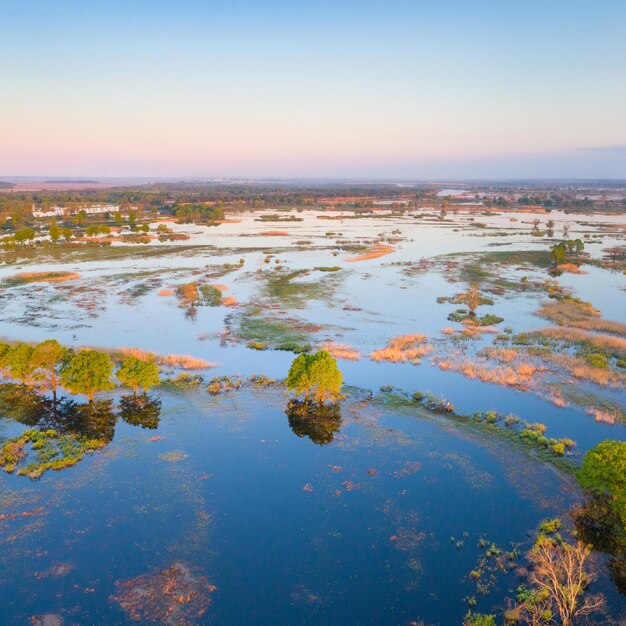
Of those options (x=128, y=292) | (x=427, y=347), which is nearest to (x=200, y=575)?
(x=427, y=347)

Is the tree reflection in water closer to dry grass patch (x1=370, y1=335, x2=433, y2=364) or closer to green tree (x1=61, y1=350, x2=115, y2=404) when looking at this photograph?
green tree (x1=61, y1=350, x2=115, y2=404)

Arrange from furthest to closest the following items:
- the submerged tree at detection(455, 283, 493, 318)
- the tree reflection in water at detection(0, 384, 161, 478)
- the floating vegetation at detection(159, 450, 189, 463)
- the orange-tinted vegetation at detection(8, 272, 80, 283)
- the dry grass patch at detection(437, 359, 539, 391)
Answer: the orange-tinted vegetation at detection(8, 272, 80, 283) → the submerged tree at detection(455, 283, 493, 318) → the dry grass patch at detection(437, 359, 539, 391) → the floating vegetation at detection(159, 450, 189, 463) → the tree reflection in water at detection(0, 384, 161, 478)

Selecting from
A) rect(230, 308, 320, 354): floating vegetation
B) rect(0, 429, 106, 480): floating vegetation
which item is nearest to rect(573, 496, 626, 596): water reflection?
rect(230, 308, 320, 354): floating vegetation

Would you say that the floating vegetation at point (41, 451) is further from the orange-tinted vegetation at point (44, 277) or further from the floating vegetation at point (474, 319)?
the orange-tinted vegetation at point (44, 277)

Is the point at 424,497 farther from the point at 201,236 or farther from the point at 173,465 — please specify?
the point at 201,236

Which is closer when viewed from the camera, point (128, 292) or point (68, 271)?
point (128, 292)

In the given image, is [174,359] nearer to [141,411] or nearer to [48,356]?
[141,411]
